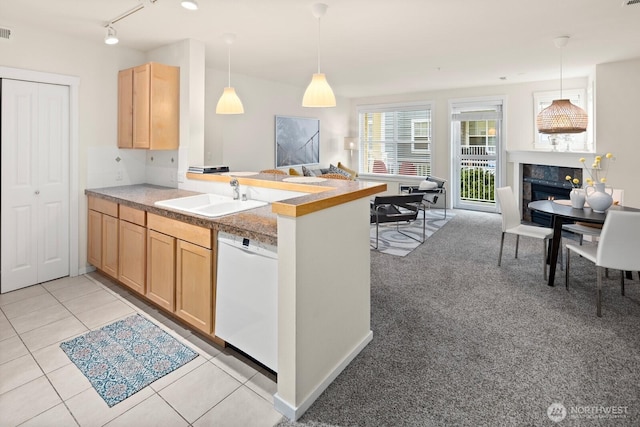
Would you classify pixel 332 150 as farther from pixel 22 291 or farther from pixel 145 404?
pixel 145 404

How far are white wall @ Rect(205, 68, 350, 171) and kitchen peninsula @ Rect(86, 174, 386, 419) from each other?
2.93m

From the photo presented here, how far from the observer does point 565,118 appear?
13.2 feet

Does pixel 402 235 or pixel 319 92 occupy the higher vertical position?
pixel 319 92

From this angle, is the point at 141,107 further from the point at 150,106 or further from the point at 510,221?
the point at 510,221

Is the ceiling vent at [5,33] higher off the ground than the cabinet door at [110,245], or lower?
higher

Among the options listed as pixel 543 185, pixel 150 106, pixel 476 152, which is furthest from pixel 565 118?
pixel 150 106

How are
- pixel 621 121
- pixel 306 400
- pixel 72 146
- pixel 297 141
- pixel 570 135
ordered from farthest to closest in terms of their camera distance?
pixel 297 141 → pixel 570 135 → pixel 621 121 → pixel 72 146 → pixel 306 400

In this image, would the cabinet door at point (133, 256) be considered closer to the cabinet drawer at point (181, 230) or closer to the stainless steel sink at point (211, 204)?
the cabinet drawer at point (181, 230)

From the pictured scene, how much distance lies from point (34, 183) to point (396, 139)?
6.88 metres

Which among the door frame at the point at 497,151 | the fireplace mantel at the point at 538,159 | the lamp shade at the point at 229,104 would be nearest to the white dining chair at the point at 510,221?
the fireplace mantel at the point at 538,159

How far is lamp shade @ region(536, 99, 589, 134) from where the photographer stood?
402 centimetres

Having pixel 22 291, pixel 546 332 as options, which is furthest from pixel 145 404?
pixel 546 332

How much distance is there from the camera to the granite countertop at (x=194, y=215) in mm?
2027

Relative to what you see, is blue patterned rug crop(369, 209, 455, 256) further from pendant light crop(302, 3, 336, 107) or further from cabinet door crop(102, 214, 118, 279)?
cabinet door crop(102, 214, 118, 279)
